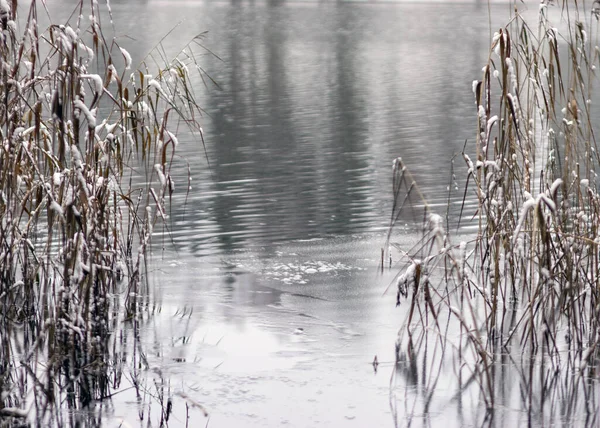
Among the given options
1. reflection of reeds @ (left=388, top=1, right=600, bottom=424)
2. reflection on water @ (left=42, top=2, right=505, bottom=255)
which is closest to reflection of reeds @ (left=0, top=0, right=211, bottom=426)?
reflection of reeds @ (left=388, top=1, right=600, bottom=424)

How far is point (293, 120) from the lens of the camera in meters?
17.8

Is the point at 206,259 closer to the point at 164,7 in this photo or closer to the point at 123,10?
the point at 123,10

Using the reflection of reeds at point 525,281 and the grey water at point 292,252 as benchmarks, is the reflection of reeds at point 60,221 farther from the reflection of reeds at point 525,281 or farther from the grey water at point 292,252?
the reflection of reeds at point 525,281

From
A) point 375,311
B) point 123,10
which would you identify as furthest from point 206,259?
point 123,10

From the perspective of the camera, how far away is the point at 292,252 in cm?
841

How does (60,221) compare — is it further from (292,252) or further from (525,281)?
(292,252)

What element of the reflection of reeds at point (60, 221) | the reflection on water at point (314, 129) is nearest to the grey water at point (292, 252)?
the reflection on water at point (314, 129)

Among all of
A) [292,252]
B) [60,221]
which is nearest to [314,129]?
[292,252]

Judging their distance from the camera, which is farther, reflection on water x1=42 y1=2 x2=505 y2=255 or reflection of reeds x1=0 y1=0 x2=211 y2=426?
reflection on water x1=42 y1=2 x2=505 y2=255

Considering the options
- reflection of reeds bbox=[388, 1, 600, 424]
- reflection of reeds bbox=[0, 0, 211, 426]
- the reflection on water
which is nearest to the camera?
reflection of reeds bbox=[0, 0, 211, 426]

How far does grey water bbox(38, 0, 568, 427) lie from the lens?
5125 mm

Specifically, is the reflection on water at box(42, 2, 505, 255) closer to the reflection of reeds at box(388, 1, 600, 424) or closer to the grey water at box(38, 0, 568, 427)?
the grey water at box(38, 0, 568, 427)

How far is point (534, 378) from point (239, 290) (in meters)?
2.61

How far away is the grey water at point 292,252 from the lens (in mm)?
5125
